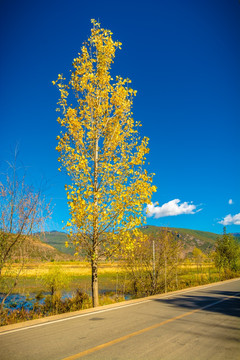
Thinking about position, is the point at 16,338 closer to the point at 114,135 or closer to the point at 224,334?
the point at 224,334

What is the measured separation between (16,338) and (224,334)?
4.65 metres

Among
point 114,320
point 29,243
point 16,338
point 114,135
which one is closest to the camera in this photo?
point 16,338

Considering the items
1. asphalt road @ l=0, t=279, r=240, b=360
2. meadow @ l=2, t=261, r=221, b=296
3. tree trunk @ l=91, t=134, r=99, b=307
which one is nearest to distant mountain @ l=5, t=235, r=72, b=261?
meadow @ l=2, t=261, r=221, b=296

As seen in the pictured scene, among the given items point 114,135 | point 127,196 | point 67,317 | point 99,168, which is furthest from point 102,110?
point 67,317

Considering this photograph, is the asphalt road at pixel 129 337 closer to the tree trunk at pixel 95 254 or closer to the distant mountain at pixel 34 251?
the tree trunk at pixel 95 254

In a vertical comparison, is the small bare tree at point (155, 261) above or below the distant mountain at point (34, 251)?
below

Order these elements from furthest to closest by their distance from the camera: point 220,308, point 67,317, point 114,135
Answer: point 114,135, point 220,308, point 67,317

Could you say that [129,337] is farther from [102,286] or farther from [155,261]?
[102,286]

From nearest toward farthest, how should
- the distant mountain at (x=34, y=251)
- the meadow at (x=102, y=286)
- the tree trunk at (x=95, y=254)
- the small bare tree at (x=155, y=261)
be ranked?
1. the distant mountain at (x=34, y=251)
2. the meadow at (x=102, y=286)
3. the tree trunk at (x=95, y=254)
4. the small bare tree at (x=155, y=261)

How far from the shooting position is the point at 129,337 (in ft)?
17.5

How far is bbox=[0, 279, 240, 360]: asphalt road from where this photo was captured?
14.4 ft

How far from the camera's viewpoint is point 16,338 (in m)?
5.40

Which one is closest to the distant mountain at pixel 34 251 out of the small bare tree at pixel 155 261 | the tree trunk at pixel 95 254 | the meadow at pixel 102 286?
the meadow at pixel 102 286

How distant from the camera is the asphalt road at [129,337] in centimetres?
438
